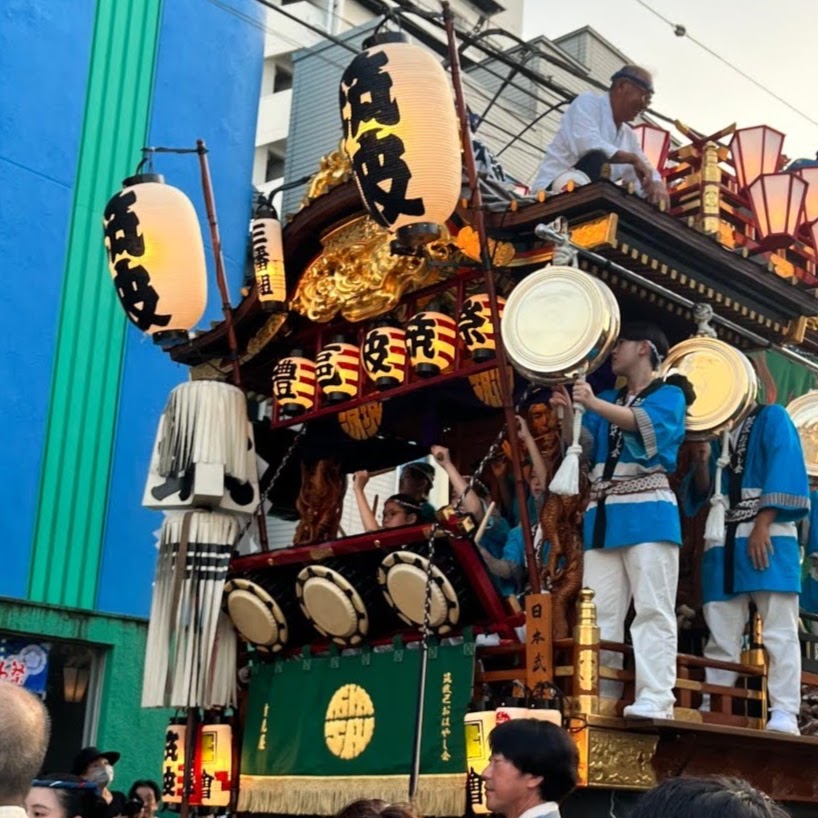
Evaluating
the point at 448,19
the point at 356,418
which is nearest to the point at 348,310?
the point at 356,418

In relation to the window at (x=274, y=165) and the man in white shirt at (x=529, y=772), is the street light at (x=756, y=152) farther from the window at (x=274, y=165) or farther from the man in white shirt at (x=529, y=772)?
the window at (x=274, y=165)

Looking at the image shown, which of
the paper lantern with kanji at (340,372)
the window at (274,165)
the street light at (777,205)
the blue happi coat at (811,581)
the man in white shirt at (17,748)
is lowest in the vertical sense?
the man in white shirt at (17,748)

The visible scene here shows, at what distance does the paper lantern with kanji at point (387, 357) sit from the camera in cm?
714

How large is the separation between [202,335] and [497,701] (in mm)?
3533

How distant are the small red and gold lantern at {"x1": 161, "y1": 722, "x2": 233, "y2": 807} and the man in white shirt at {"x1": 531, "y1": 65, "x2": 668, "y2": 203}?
12.6 feet

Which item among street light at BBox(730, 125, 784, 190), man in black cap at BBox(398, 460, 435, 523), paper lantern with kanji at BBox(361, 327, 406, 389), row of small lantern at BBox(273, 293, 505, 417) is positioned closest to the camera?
row of small lantern at BBox(273, 293, 505, 417)

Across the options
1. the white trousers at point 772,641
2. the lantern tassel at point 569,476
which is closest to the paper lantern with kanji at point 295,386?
the lantern tassel at point 569,476

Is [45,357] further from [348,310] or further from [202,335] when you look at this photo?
[348,310]

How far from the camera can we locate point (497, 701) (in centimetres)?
611

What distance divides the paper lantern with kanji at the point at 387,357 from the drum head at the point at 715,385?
4.96 feet

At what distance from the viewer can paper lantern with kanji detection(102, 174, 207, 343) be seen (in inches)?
300

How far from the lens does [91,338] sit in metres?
12.8

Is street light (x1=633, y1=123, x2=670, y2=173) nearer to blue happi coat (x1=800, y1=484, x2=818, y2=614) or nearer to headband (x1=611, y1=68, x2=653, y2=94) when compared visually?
headband (x1=611, y1=68, x2=653, y2=94)

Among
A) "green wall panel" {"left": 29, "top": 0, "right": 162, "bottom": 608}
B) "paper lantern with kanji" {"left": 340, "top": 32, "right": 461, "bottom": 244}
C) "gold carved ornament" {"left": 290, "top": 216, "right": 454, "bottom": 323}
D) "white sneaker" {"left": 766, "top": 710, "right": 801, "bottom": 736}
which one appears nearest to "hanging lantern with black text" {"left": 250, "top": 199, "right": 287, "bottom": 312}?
"gold carved ornament" {"left": 290, "top": 216, "right": 454, "bottom": 323}
